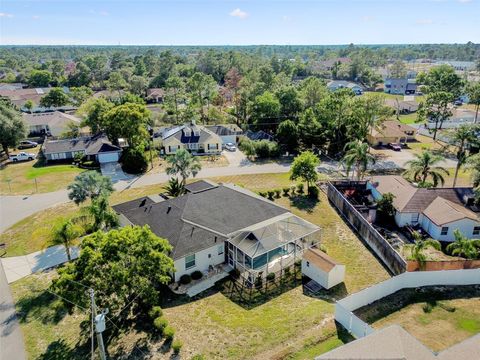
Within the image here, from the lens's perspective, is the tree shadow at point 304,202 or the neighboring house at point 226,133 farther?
the neighboring house at point 226,133

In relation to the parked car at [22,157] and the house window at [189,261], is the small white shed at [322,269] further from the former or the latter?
the parked car at [22,157]

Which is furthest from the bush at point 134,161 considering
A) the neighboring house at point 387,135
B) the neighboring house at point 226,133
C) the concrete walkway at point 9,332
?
the neighboring house at point 387,135

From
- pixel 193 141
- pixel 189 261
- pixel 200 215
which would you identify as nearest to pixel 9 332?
pixel 189 261

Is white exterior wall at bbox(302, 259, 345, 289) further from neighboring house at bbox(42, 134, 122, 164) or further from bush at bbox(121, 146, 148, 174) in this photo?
neighboring house at bbox(42, 134, 122, 164)

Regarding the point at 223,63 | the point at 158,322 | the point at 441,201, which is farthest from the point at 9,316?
the point at 223,63

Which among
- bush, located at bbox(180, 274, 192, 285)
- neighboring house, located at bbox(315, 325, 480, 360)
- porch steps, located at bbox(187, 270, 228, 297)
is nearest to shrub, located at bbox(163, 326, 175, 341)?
porch steps, located at bbox(187, 270, 228, 297)

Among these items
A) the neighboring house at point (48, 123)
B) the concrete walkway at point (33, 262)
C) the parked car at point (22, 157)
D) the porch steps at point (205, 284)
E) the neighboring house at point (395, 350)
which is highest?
the neighboring house at point (48, 123)
